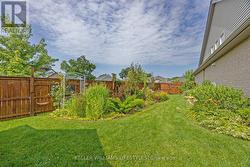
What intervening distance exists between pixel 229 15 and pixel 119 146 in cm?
1010

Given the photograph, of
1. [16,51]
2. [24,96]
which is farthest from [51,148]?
[16,51]

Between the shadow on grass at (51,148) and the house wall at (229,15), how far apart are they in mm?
7917

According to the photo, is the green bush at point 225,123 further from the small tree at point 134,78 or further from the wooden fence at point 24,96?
the wooden fence at point 24,96

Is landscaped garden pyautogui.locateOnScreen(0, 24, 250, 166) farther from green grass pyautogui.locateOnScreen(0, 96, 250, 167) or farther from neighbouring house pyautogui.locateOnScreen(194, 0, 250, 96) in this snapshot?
neighbouring house pyautogui.locateOnScreen(194, 0, 250, 96)

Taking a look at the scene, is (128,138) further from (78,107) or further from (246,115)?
(246,115)

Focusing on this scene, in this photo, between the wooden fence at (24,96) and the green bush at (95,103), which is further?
the green bush at (95,103)

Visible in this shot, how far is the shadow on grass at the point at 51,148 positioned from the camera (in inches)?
124

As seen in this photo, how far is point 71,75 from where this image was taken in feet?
35.5

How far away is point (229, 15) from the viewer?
989 centimetres

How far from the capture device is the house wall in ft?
25.7

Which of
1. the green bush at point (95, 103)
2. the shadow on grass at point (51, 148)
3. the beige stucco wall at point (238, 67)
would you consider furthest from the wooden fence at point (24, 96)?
the beige stucco wall at point (238, 67)

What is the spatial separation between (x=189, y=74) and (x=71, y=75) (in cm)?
1745

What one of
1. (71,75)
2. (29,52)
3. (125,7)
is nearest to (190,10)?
(125,7)

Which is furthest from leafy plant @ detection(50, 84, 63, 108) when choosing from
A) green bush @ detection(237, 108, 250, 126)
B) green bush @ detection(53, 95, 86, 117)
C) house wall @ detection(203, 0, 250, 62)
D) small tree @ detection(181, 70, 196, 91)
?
small tree @ detection(181, 70, 196, 91)
